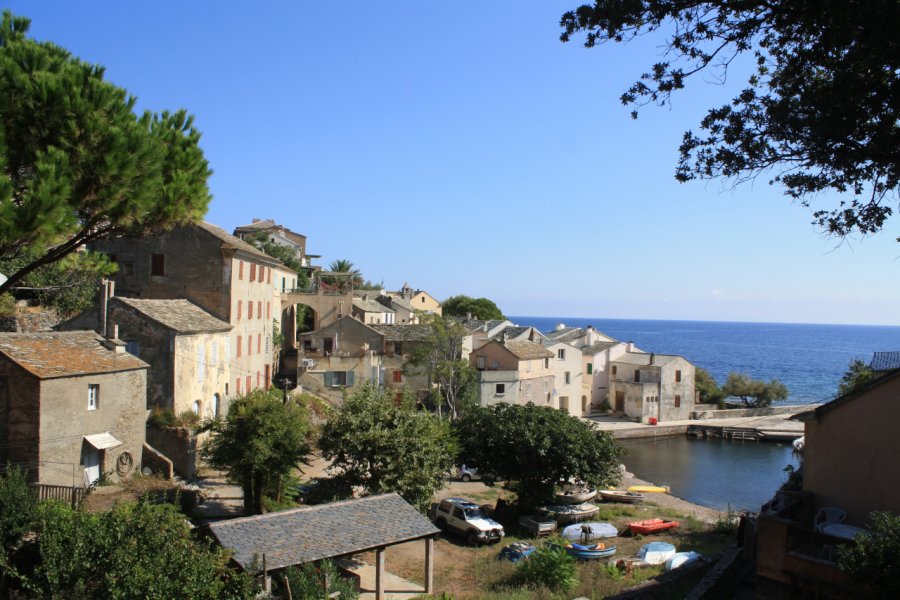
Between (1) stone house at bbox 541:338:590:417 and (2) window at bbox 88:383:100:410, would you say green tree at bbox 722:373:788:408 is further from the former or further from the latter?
(2) window at bbox 88:383:100:410

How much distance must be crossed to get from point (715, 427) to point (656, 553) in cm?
4918

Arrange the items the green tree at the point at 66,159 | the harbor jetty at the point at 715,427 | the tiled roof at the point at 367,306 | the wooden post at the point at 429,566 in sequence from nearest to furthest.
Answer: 1. the green tree at the point at 66,159
2. the wooden post at the point at 429,566
3. the tiled roof at the point at 367,306
4. the harbor jetty at the point at 715,427

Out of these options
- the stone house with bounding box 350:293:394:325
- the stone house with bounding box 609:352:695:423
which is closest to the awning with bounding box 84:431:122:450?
the stone house with bounding box 350:293:394:325

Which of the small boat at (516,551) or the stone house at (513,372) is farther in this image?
the stone house at (513,372)

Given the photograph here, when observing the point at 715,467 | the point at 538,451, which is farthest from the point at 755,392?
the point at 538,451

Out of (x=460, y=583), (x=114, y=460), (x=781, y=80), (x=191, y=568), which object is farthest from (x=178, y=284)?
(x=781, y=80)

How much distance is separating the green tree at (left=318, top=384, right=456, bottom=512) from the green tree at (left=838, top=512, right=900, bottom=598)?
58.2 feet

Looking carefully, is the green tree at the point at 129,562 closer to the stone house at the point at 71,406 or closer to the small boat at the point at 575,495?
the stone house at the point at 71,406

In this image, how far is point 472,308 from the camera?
104m

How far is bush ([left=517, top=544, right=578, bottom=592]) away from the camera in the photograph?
19.5 m

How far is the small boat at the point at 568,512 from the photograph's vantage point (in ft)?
100.0

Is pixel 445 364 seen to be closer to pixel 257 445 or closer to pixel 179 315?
pixel 179 315

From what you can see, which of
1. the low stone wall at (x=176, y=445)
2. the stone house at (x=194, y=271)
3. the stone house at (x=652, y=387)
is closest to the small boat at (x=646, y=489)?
the stone house at (x=194, y=271)

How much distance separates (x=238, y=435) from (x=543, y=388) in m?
38.9
